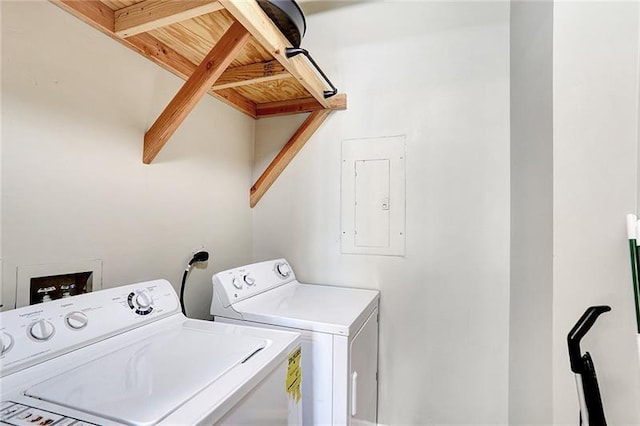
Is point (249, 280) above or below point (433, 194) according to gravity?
below

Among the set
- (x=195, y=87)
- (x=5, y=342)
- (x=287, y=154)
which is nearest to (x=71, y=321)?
(x=5, y=342)

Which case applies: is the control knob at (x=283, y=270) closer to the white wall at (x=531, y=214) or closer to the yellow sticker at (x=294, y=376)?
the yellow sticker at (x=294, y=376)

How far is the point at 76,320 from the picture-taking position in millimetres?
933

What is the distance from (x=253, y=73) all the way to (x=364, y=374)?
5.67 ft

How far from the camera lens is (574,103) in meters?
1.00

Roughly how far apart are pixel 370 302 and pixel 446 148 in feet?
3.37

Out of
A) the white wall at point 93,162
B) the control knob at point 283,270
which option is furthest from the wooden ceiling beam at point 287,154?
the control knob at point 283,270

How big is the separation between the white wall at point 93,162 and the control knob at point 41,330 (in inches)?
8.3

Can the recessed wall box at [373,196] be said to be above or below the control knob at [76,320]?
above

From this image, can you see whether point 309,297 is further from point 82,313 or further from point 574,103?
point 574,103

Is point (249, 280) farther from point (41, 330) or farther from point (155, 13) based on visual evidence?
point (155, 13)

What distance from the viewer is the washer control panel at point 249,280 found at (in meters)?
1.45

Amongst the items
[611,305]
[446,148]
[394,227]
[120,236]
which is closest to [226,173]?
[120,236]

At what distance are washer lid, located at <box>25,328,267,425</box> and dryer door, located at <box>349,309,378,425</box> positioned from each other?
0.55m
